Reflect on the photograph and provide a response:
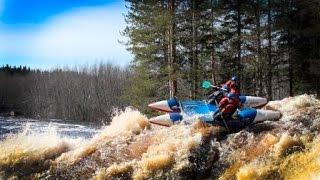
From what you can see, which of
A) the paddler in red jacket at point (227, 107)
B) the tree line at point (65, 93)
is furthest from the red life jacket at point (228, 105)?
the tree line at point (65, 93)

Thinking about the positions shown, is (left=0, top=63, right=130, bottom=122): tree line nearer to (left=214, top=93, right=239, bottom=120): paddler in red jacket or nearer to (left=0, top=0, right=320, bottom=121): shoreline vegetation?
(left=0, top=0, right=320, bottom=121): shoreline vegetation

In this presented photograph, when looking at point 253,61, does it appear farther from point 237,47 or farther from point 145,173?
point 145,173

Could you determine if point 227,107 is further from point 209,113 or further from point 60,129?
point 60,129

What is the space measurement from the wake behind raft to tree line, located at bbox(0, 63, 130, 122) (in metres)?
44.3

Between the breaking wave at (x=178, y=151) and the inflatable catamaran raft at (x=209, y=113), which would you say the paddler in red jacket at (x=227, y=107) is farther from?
the breaking wave at (x=178, y=151)

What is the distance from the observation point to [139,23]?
122 ft

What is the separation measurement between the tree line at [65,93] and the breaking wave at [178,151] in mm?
44176

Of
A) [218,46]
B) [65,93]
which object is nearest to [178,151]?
[218,46]

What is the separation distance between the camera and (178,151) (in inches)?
484

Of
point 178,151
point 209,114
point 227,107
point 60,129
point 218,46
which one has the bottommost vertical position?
point 60,129

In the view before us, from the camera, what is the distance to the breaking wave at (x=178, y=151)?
11.3 metres

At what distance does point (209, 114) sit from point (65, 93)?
65.0 m

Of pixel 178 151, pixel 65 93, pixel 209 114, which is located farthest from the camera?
pixel 65 93

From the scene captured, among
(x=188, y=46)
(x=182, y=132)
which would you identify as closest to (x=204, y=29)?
(x=188, y=46)
